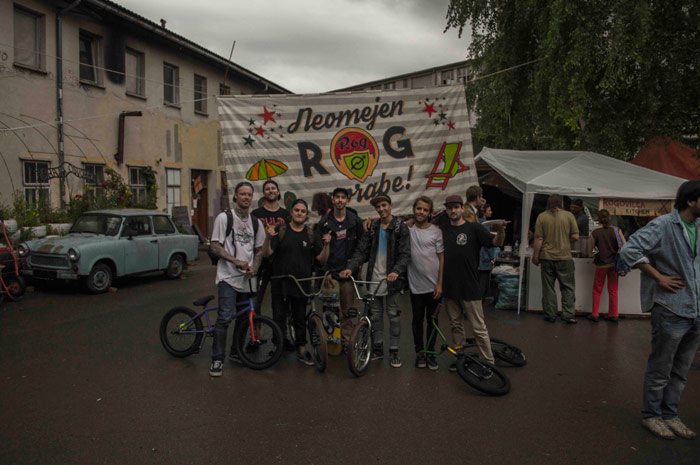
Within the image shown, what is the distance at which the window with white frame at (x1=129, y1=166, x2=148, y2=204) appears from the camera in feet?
53.3

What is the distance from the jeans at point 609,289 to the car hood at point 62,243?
903cm

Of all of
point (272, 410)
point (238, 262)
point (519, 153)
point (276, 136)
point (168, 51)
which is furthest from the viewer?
point (168, 51)

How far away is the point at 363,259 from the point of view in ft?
18.9

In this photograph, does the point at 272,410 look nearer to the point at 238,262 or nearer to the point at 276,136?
the point at 238,262

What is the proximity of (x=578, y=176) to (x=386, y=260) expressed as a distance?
563 cm

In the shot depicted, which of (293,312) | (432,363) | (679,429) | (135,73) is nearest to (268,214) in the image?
(293,312)

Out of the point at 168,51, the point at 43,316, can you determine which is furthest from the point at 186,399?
the point at 168,51

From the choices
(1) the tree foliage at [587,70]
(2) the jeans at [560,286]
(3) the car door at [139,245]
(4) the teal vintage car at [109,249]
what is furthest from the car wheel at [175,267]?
(1) the tree foliage at [587,70]

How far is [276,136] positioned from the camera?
21.2 ft

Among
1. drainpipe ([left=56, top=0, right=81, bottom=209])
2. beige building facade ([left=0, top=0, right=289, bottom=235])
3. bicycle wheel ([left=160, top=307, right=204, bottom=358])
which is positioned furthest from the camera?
drainpipe ([left=56, top=0, right=81, bottom=209])

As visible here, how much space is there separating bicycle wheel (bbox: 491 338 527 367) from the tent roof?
3.93 metres

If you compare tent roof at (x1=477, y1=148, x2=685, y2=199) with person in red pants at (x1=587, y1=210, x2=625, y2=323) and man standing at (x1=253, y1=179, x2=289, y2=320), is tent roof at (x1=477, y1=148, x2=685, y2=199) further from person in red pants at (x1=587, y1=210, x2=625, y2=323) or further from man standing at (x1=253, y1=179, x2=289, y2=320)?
man standing at (x1=253, y1=179, x2=289, y2=320)

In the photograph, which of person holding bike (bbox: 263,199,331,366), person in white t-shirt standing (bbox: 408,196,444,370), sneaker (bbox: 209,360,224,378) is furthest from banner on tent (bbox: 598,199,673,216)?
sneaker (bbox: 209,360,224,378)

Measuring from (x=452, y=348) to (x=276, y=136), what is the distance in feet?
10.8
